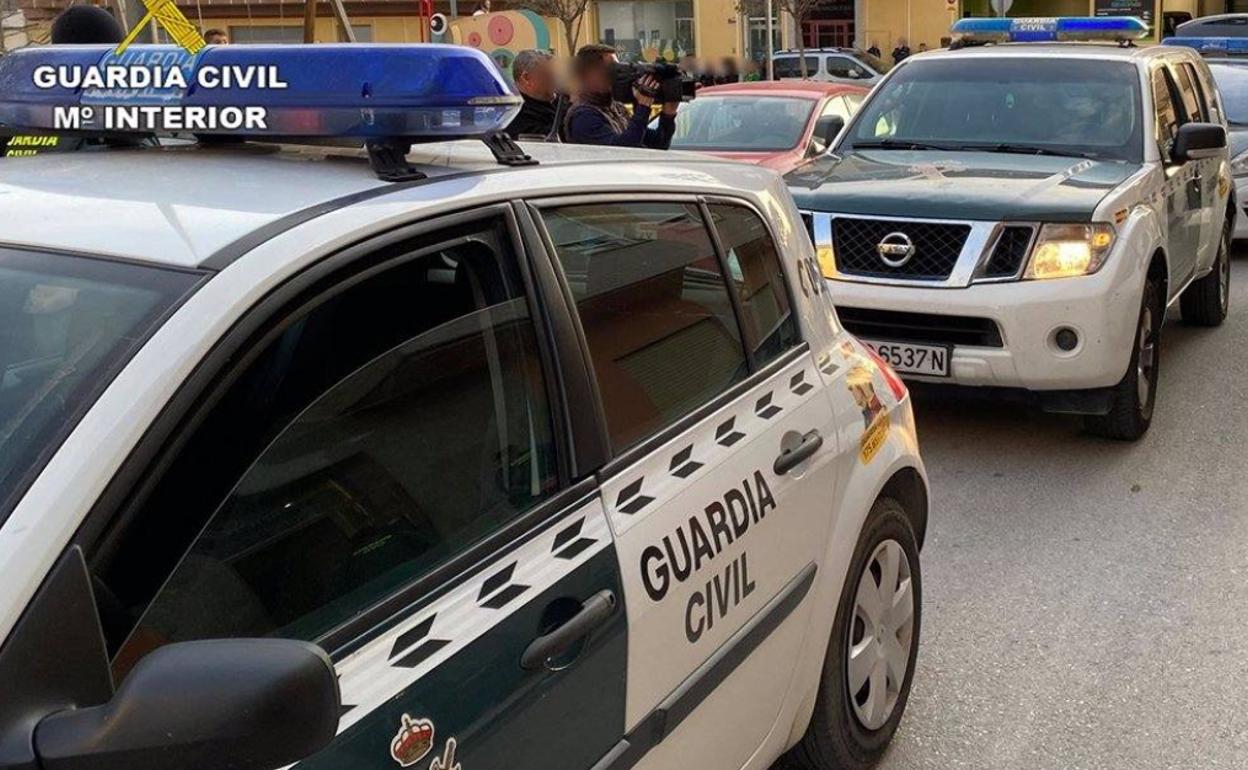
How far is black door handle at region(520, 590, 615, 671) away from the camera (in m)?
1.98

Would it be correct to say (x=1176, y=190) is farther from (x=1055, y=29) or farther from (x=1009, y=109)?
(x=1055, y=29)

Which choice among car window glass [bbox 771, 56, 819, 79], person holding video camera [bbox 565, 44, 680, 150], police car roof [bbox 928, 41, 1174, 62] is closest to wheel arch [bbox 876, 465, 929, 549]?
person holding video camera [bbox 565, 44, 680, 150]

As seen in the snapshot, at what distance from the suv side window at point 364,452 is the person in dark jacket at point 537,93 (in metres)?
4.92

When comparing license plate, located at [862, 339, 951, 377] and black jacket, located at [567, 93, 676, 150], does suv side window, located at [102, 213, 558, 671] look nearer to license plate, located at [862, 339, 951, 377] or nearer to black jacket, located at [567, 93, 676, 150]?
license plate, located at [862, 339, 951, 377]

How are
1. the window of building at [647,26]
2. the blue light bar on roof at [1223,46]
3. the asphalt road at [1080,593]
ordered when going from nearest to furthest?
the asphalt road at [1080,593] → the blue light bar on roof at [1223,46] → the window of building at [647,26]

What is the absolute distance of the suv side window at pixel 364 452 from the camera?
1.69 meters

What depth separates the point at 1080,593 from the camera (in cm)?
455

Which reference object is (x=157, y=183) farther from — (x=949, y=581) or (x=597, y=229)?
(x=949, y=581)

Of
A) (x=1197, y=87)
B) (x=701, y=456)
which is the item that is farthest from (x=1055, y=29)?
(x=701, y=456)

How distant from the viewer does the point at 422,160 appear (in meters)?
2.44

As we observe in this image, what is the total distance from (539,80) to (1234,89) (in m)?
8.21

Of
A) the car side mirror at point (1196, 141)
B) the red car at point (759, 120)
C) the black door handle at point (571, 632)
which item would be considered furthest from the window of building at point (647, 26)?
the black door handle at point (571, 632)

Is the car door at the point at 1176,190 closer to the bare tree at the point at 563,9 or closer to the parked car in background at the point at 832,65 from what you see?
the parked car in background at the point at 832,65

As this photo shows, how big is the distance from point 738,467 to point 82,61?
1.46 m
